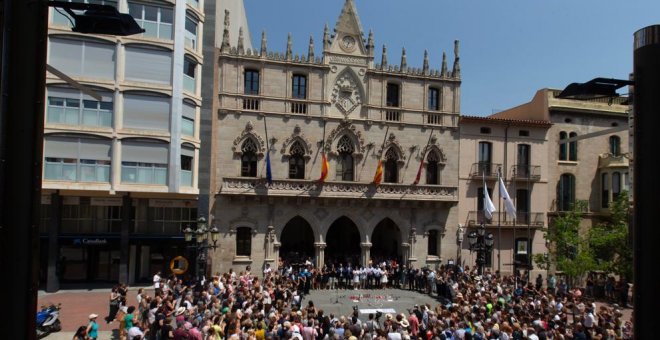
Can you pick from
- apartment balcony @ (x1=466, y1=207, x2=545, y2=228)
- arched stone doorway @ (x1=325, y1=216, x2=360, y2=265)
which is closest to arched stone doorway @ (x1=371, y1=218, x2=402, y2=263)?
arched stone doorway @ (x1=325, y1=216, x2=360, y2=265)

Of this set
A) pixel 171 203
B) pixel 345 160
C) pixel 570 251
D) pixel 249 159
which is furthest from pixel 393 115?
pixel 171 203

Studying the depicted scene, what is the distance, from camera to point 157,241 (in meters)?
30.5

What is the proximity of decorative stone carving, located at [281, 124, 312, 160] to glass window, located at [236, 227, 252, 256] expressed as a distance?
5620mm

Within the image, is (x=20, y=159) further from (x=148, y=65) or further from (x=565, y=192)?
(x=565, y=192)

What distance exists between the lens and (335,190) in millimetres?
33438

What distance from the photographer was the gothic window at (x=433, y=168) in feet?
119

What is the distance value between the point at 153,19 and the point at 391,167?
18.2 metres

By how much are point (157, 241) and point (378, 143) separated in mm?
15909

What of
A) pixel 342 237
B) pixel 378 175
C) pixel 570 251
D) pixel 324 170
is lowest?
pixel 342 237

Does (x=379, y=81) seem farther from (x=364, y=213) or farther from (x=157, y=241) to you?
(x=157, y=241)

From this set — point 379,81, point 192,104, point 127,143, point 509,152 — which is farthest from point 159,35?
point 509,152

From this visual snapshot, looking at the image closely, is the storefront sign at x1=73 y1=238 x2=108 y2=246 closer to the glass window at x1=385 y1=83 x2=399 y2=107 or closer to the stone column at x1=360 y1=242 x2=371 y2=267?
the stone column at x1=360 y1=242 x2=371 y2=267

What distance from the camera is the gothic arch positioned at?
32312mm

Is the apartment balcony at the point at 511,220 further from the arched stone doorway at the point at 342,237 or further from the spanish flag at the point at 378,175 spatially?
the arched stone doorway at the point at 342,237
